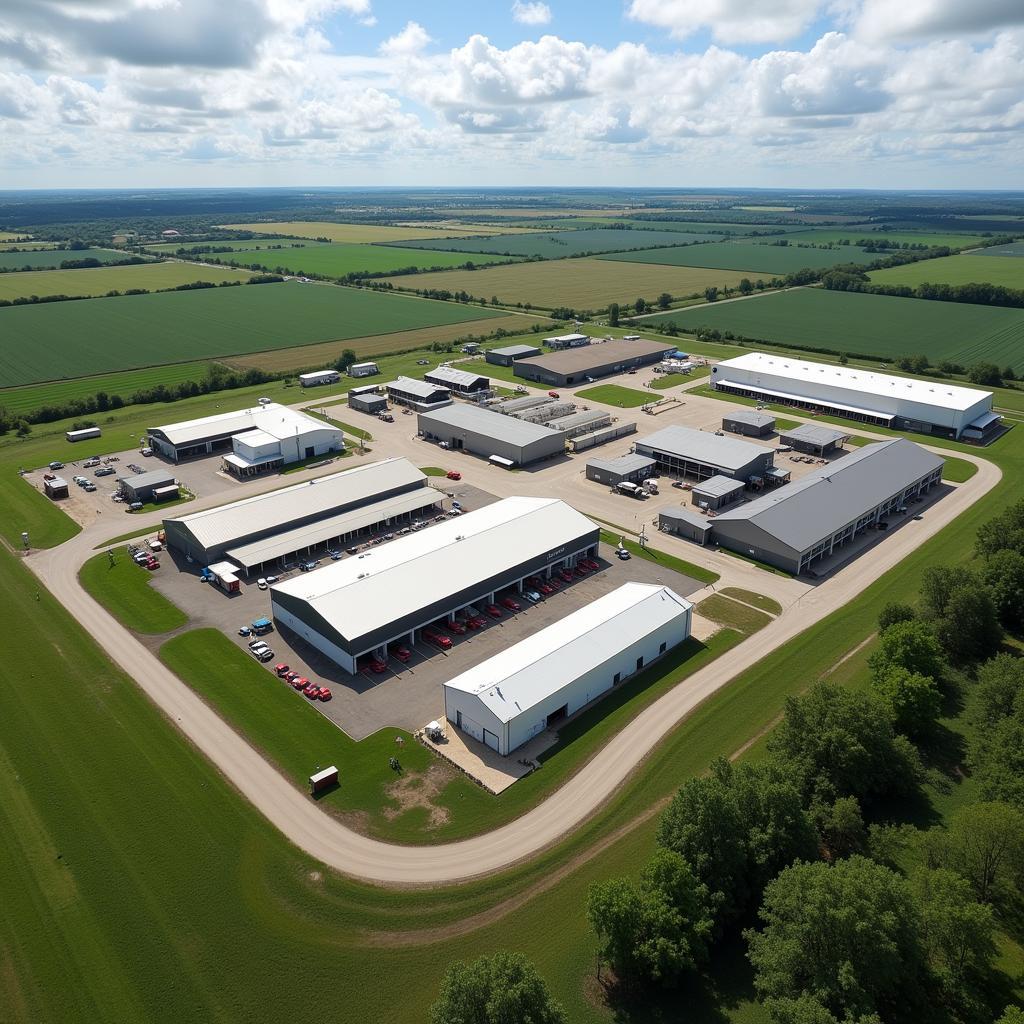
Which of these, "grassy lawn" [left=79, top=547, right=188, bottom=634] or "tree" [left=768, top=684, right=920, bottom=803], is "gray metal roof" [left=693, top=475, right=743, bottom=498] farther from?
"grassy lawn" [left=79, top=547, right=188, bottom=634]

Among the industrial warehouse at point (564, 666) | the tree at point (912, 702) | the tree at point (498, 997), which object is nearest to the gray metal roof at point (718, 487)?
the industrial warehouse at point (564, 666)

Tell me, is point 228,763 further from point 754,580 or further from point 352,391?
point 352,391

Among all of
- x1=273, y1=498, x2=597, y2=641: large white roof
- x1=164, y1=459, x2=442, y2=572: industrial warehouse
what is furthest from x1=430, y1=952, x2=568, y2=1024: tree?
x1=164, y1=459, x2=442, y2=572: industrial warehouse

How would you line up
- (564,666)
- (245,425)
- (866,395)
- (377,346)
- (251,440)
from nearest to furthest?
(564,666), (251,440), (245,425), (866,395), (377,346)

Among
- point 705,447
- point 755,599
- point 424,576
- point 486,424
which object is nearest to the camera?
point 424,576

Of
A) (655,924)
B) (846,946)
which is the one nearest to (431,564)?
(655,924)

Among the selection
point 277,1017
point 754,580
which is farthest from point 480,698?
point 754,580

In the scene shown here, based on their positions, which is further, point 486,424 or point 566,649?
point 486,424

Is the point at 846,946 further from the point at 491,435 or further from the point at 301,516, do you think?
the point at 491,435
